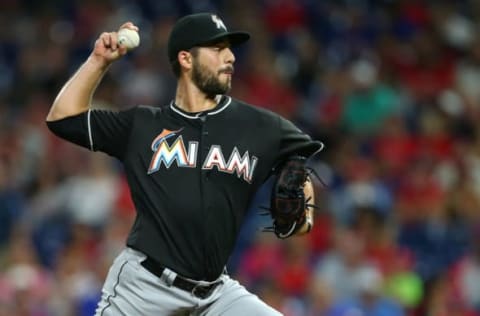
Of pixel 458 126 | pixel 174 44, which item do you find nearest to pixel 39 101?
pixel 458 126

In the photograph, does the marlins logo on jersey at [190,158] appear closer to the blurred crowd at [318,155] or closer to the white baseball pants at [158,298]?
the white baseball pants at [158,298]

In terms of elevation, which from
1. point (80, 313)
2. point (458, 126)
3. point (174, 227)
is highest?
point (174, 227)

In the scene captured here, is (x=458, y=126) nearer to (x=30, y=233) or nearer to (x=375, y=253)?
(x=375, y=253)

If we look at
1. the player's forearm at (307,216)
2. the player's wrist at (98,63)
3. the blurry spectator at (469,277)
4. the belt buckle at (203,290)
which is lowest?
the blurry spectator at (469,277)

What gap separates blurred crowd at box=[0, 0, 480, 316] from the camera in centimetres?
830

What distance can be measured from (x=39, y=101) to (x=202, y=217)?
6131mm

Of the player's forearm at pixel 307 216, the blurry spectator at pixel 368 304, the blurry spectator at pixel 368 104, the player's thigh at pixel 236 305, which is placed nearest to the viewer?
the player's thigh at pixel 236 305

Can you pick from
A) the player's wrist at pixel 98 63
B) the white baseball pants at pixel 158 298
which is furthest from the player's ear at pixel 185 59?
the white baseball pants at pixel 158 298

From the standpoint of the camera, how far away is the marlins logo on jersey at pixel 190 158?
16.7ft

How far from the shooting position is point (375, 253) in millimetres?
8398

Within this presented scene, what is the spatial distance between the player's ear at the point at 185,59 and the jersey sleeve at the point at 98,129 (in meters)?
0.35

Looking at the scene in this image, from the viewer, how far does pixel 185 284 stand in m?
5.00

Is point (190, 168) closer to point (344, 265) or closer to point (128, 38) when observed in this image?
point (128, 38)

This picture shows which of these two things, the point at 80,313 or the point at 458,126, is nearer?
the point at 80,313
